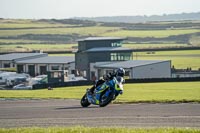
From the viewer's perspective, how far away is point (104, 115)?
20.8 metres

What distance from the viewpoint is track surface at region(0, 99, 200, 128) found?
18.7 m

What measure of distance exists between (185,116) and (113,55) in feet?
225

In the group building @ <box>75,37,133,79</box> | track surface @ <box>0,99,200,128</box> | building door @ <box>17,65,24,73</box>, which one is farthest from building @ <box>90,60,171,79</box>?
track surface @ <box>0,99,200,128</box>

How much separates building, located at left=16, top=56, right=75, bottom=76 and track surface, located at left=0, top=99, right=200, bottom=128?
66.0 metres

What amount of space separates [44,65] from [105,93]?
70901 millimetres

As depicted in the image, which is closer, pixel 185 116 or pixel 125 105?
pixel 185 116

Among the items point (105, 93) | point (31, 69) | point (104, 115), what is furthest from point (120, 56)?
point (104, 115)

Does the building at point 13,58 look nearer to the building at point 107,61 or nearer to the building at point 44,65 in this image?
the building at point 44,65

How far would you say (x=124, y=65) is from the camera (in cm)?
7588

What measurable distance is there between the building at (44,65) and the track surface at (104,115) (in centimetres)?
6595

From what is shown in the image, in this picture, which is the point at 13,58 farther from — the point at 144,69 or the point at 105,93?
the point at 105,93

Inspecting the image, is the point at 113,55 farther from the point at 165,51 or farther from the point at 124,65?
the point at 165,51

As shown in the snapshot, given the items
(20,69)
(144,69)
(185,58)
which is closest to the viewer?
(144,69)

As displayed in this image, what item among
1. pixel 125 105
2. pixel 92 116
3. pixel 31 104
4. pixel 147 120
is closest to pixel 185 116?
pixel 147 120
